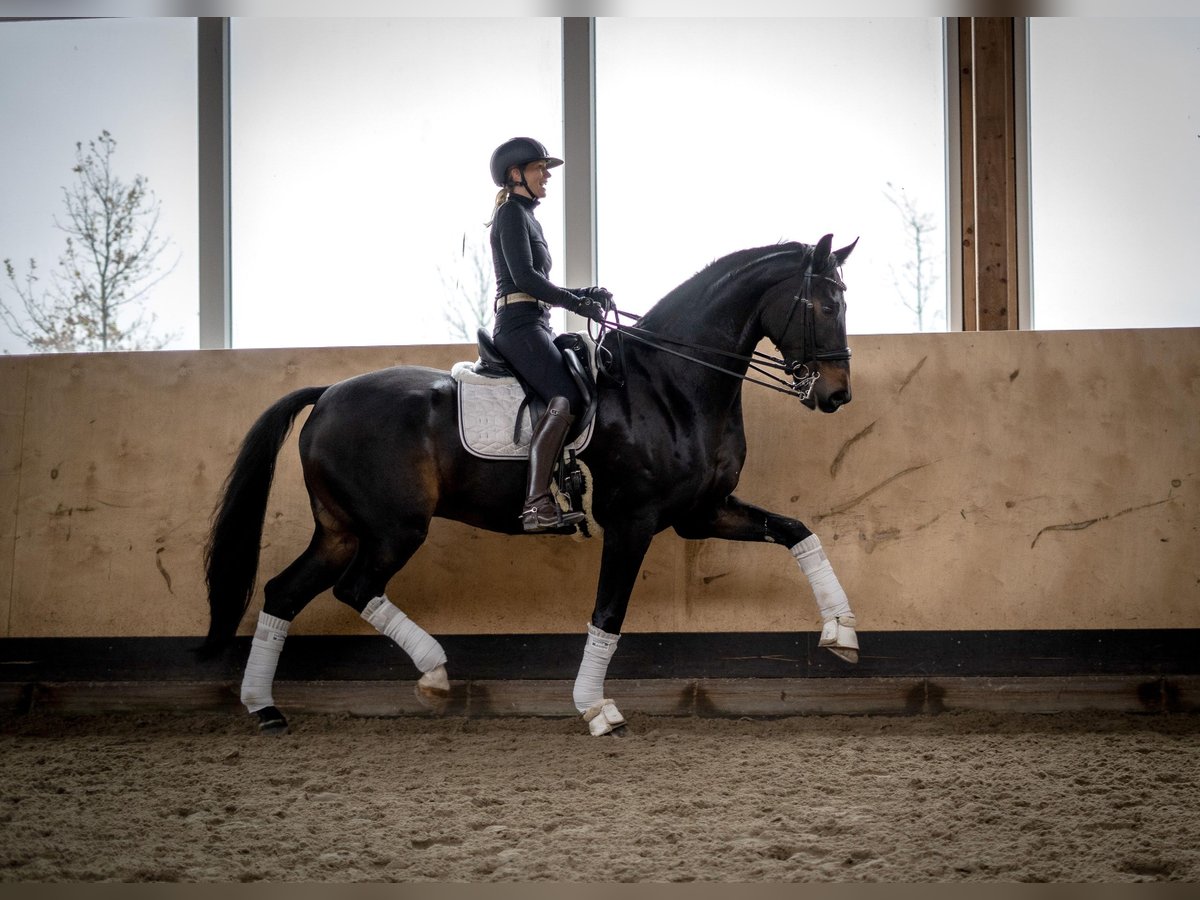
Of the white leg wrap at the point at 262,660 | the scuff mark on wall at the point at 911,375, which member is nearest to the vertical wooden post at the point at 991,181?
the scuff mark on wall at the point at 911,375

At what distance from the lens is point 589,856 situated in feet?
8.10

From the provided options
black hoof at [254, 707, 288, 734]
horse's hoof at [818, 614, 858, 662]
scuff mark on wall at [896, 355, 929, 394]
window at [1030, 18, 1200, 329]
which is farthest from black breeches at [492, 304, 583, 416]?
window at [1030, 18, 1200, 329]

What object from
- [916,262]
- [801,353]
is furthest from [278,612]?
[916,262]

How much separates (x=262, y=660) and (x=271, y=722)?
267mm

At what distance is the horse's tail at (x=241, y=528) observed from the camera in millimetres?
3949

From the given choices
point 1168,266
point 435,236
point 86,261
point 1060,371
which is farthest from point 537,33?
point 1168,266

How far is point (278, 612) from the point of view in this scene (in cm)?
393

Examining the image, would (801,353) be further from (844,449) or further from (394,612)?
(394,612)

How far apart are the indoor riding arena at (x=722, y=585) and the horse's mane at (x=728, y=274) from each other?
837 mm

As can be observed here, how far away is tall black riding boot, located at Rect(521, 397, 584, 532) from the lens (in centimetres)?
354

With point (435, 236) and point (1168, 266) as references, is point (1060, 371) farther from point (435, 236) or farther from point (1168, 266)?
point (435, 236)

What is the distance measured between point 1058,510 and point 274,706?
12.1 feet

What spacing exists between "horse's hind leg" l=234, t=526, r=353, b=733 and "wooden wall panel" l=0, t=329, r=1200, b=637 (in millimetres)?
479

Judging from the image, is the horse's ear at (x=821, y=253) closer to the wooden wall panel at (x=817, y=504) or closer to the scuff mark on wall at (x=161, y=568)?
the wooden wall panel at (x=817, y=504)
